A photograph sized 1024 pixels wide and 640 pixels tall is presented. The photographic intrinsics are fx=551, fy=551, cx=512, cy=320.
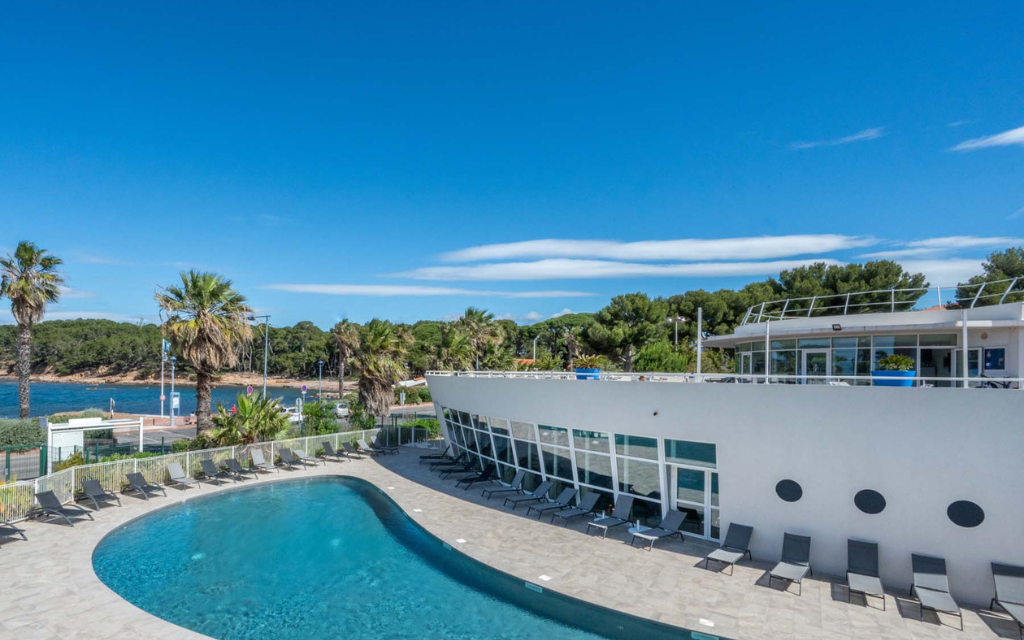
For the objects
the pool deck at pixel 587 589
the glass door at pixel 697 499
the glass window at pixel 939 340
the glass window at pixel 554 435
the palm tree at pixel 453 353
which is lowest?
the pool deck at pixel 587 589

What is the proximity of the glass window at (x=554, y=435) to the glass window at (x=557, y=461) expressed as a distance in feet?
0.64

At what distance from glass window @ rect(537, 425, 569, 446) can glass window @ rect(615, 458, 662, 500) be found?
1687 mm

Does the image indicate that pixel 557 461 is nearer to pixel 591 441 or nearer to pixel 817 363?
pixel 591 441

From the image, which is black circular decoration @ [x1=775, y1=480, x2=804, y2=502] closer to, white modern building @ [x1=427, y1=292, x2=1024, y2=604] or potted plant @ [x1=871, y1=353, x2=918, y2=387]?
white modern building @ [x1=427, y1=292, x2=1024, y2=604]

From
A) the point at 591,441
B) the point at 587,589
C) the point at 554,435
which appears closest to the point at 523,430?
the point at 554,435

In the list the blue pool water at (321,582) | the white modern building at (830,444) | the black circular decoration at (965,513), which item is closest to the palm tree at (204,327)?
the blue pool water at (321,582)

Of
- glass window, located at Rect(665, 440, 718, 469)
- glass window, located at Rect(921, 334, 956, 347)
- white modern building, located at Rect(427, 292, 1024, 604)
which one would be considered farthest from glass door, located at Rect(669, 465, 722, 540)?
glass window, located at Rect(921, 334, 956, 347)

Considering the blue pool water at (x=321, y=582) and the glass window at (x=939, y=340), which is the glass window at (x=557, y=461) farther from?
the glass window at (x=939, y=340)

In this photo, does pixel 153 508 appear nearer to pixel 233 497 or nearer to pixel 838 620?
pixel 233 497

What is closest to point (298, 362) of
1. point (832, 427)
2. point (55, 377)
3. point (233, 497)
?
point (55, 377)

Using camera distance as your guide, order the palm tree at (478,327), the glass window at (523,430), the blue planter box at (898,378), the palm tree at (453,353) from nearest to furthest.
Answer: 1. the blue planter box at (898,378)
2. the glass window at (523,430)
3. the palm tree at (453,353)
4. the palm tree at (478,327)

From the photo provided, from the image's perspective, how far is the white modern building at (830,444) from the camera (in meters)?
9.39

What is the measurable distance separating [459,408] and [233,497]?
25.8ft

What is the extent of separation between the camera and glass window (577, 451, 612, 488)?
1440 cm
